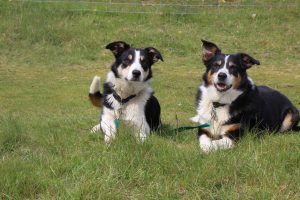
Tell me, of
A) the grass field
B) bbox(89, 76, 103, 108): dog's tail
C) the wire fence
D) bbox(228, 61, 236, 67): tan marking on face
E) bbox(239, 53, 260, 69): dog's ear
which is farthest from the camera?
the wire fence

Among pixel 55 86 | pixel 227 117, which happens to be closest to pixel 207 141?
pixel 227 117

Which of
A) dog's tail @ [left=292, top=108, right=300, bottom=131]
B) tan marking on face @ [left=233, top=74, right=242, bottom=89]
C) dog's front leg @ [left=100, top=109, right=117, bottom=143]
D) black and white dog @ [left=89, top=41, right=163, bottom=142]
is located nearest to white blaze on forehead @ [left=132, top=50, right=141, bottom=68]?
black and white dog @ [left=89, top=41, right=163, bottom=142]

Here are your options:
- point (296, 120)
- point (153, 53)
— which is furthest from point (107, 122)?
point (296, 120)

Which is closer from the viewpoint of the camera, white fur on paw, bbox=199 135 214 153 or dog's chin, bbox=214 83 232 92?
white fur on paw, bbox=199 135 214 153

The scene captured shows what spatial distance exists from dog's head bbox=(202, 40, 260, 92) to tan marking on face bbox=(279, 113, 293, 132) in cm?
87

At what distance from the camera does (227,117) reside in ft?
17.3

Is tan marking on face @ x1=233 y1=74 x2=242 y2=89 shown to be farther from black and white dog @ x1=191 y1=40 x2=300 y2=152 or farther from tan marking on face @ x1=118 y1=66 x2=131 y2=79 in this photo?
tan marking on face @ x1=118 y1=66 x2=131 y2=79

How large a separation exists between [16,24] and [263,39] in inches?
259

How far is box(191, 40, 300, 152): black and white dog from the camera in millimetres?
5211

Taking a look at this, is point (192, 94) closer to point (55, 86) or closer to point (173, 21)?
point (55, 86)

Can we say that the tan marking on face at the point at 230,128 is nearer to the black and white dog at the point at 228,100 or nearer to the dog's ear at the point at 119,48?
the black and white dog at the point at 228,100

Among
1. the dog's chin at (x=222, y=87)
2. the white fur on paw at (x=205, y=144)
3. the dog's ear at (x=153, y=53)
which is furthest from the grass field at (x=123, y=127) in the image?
the dog's ear at (x=153, y=53)

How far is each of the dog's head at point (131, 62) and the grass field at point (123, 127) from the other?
0.67 meters

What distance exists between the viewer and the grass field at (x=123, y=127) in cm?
358
